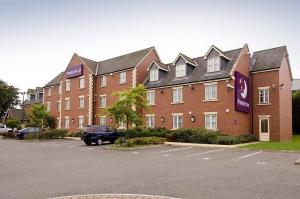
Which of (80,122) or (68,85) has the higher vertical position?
(68,85)

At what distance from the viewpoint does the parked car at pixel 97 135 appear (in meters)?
28.3

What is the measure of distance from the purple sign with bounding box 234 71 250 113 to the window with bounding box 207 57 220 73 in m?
2.38

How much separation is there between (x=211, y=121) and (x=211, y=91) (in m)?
2.93

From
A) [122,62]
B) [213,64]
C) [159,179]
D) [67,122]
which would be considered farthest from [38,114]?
[159,179]

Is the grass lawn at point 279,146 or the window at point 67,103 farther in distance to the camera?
A: the window at point 67,103

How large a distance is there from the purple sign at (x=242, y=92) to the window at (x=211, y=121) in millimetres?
2349

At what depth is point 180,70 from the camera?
115 ft

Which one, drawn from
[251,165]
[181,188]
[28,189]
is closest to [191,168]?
[251,165]

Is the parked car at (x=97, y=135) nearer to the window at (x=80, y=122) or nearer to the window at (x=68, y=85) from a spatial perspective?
the window at (x=80, y=122)

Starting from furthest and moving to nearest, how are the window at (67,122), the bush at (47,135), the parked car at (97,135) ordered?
the window at (67,122)
the bush at (47,135)
the parked car at (97,135)

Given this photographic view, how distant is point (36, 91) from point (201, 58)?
41.1 meters

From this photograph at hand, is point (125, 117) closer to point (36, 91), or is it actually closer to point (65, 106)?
point (65, 106)

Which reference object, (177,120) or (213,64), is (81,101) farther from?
(213,64)

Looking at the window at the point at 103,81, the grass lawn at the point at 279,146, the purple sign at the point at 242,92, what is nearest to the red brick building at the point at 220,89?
the purple sign at the point at 242,92
